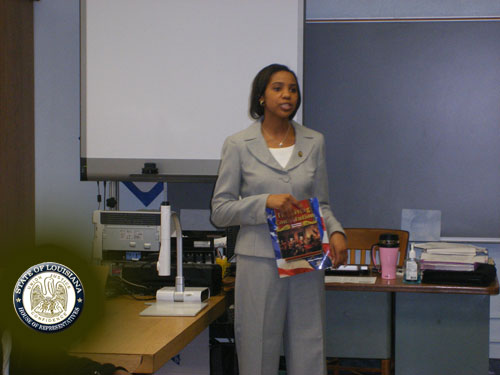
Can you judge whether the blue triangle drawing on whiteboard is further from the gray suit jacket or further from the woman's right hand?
the woman's right hand

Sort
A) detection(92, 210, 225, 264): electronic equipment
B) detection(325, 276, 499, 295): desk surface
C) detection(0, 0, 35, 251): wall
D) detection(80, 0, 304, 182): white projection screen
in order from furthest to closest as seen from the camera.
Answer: detection(0, 0, 35, 251): wall
detection(80, 0, 304, 182): white projection screen
detection(92, 210, 225, 264): electronic equipment
detection(325, 276, 499, 295): desk surface

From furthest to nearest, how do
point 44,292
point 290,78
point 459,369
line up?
point 459,369, point 290,78, point 44,292

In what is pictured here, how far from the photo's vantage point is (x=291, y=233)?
5.92 feet

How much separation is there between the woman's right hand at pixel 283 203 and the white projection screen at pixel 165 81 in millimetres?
1647

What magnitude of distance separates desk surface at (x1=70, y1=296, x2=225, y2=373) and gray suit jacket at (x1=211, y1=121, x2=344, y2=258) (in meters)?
0.28

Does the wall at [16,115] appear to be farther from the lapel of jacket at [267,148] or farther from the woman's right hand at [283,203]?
the woman's right hand at [283,203]

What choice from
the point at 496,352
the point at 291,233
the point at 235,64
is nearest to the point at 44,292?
the point at 291,233

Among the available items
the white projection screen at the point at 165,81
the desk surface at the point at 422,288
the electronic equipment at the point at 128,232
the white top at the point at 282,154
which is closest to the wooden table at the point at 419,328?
the desk surface at the point at 422,288

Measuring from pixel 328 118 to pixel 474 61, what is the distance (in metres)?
0.95

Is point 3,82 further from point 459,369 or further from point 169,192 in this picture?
point 459,369

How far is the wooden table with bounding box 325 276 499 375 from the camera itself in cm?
233

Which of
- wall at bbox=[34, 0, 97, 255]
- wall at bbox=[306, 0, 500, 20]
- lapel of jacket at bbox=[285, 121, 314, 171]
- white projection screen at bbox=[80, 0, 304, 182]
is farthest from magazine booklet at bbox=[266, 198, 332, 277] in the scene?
wall at bbox=[34, 0, 97, 255]

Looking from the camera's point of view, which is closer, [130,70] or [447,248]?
[447,248]

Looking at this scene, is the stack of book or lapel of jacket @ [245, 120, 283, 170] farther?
the stack of book
